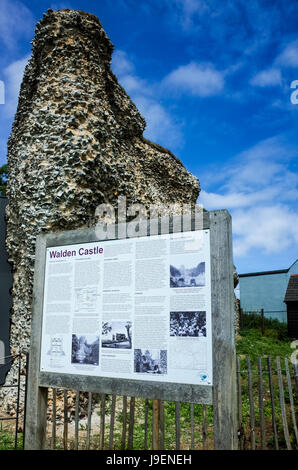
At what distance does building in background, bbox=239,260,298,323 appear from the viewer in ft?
91.0

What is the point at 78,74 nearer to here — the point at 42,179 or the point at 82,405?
the point at 42,179

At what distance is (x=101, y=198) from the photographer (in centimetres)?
764

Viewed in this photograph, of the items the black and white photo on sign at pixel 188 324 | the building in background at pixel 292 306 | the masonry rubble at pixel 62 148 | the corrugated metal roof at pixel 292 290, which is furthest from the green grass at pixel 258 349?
the black and white photo on sign at pixel 188 324

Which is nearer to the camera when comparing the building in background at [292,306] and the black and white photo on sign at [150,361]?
the black and white photo on sign at [150,361]

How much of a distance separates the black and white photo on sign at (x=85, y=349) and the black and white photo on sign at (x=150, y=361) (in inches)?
19.1

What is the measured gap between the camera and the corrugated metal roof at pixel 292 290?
2525cm

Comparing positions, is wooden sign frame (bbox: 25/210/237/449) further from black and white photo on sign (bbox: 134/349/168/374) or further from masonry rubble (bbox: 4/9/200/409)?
masonry rubble (bbox: 4/9/200/409)

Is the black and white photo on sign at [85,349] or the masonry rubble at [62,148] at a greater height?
the masonry rubble at [62,148]

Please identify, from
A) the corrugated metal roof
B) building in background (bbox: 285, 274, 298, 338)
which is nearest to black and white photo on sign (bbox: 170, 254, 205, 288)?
building in background (bbox: 285, 274, 298, 338)

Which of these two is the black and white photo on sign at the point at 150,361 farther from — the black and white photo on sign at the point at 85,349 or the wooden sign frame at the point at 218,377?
the black and white photo on sign at the point at 85,349

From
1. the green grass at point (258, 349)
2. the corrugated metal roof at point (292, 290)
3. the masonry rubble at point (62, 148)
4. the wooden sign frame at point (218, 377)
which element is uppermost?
the masonry rubble at point (62, 148)

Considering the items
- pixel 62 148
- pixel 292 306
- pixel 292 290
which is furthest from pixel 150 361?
pixel 292 290
